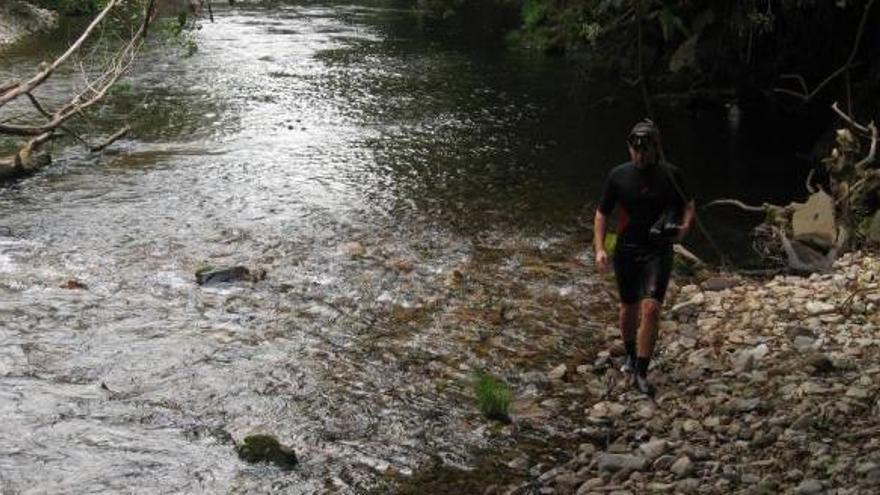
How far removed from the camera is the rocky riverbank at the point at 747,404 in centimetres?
670

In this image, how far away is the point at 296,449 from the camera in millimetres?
7926

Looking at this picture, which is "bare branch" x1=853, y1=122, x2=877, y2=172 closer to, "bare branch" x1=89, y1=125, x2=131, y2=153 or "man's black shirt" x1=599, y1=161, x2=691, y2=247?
"man's black shirt" x1=599, y1=161, x2=691, y2=247

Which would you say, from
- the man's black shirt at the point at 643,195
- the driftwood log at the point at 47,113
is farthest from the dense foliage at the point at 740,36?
the driftwood log at the point at 47,113

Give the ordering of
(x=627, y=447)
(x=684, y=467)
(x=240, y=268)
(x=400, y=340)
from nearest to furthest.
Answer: (x=684, y=467), (x=627, y=447), (x=400, y=340), (x=240, y=268)

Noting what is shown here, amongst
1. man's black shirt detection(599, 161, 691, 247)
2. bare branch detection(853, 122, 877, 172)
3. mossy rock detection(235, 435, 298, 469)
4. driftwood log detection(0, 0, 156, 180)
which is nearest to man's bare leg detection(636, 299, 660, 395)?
man's black shirt detection(599, 161, 691, 247)

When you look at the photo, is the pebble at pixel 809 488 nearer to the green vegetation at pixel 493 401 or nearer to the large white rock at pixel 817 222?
the green vegetation at pixel 493 401

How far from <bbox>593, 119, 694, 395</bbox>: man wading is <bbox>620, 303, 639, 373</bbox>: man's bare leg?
8cm

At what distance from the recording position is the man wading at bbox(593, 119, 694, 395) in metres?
8.30

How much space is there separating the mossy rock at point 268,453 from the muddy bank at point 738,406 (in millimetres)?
1571

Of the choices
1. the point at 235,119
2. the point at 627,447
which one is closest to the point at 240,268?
the point at 627,447

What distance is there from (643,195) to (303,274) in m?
5.57

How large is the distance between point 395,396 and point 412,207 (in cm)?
694

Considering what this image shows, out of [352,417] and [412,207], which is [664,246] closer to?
[352,417]

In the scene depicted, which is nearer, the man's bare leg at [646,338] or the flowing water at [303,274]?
the flowing water at [303,274]
